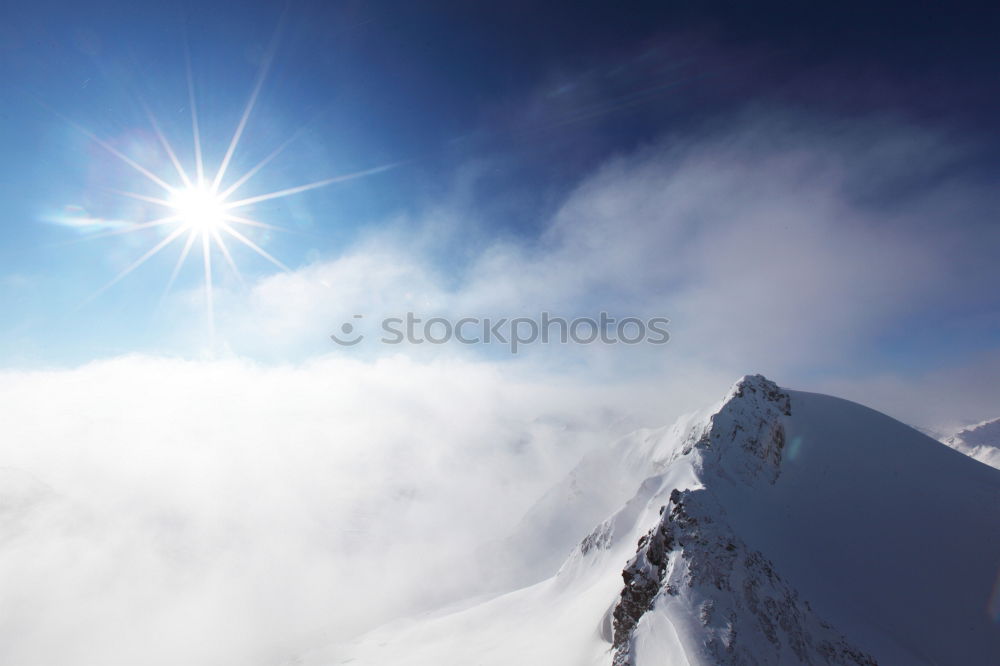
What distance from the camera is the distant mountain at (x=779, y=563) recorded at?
19.9 metres

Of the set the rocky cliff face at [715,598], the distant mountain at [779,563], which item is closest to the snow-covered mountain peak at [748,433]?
the distant mountain at [779,563]

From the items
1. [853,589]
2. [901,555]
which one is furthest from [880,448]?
[853,589]

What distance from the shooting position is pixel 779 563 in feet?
83.4

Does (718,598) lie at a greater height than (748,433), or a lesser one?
lesser

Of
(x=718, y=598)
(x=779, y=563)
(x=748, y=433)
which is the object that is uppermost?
(x=748, y=433)

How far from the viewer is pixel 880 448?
36.7 meters

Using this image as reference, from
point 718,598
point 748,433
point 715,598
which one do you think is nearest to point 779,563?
point 718,598

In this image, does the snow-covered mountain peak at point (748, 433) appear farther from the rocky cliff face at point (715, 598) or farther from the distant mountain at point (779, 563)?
the rocky cliff face at point (715, 598)

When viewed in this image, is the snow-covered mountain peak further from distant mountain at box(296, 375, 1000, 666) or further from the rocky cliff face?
the rocky cliff face

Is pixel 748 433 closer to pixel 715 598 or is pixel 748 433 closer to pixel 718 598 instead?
pixel 718 598

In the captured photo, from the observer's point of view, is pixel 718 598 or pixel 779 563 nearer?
pixel 718 598

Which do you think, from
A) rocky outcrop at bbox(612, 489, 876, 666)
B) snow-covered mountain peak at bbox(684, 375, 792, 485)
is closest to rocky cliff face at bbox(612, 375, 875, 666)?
rocky outcrop at bbox(612, 489, 876, 666)

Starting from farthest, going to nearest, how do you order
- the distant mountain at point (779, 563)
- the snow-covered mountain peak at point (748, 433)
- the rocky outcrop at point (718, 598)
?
the snow-covered mountain peak at point (748, 433) → the distant mountain at point (779, 563) → the rocky outcrop at point (718, 598)

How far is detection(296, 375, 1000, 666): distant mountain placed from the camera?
19.9 meters
